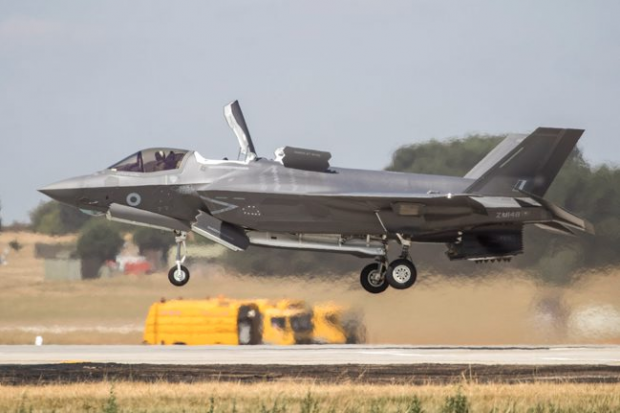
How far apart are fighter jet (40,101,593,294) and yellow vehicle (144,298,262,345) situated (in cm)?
391

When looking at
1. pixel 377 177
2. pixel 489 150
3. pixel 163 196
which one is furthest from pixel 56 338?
pixel 489 150

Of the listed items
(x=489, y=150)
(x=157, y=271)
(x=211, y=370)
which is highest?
(x=489, y=150)

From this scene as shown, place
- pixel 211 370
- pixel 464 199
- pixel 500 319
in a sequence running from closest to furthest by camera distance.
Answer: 1. pixel 211 370
2. pixel 464 199
3. pixel 500 319

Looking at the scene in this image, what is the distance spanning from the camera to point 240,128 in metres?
36.8

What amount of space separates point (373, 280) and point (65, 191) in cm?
843

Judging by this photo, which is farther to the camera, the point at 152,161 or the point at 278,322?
the point at 278,322

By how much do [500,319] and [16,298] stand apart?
1373 centimetres

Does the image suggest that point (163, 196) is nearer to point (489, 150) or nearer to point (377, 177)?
point (377, 177)

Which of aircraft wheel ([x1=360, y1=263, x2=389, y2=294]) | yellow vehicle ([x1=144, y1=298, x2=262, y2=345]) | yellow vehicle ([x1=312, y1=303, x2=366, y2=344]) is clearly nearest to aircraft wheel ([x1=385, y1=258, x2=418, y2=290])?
aircraft wheel ([x1=360, y1=263, x2=389, y2=294])

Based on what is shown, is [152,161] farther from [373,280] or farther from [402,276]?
[402,276]

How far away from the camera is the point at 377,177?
3650 centimetres

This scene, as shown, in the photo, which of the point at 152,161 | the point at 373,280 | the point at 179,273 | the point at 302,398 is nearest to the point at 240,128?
the point at 152,161

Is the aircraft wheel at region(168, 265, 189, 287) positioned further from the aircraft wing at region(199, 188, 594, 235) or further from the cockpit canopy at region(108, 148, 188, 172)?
the cockpit canopy at region(108, 148, 188, 172)

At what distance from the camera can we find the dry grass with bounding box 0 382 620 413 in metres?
21.6
